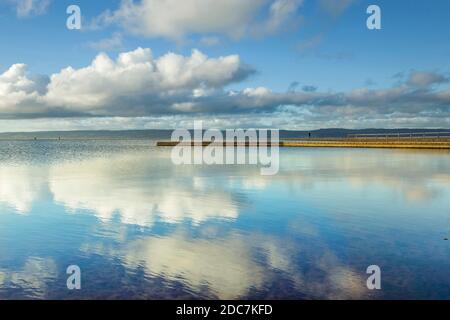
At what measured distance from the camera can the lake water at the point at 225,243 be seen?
8.08 m

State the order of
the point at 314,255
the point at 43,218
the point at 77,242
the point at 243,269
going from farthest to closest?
1. the point at 43,218
2. the point at 77,242
3. the point at 314,255
4. the point at 243,269

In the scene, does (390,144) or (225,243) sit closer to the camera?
(225,243)

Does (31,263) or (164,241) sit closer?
(31,263)

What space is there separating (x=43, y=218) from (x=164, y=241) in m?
5.88

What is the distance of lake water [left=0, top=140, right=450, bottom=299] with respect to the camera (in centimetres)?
808

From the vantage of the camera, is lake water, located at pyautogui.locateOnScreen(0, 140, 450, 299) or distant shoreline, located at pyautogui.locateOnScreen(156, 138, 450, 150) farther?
distant shoreline, located at pyautogui.locateOnScreen(156, 138, 450, 150)

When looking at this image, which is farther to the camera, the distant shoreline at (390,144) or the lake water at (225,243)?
the distant shoreline at (390,144)

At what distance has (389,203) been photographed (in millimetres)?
17922

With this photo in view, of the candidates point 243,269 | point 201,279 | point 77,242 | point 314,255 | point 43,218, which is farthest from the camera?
point 43,218

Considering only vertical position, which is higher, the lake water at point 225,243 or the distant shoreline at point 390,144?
the distant shoreline at point 390,144

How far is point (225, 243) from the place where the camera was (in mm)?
11312

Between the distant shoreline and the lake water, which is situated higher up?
the distant shoreline
